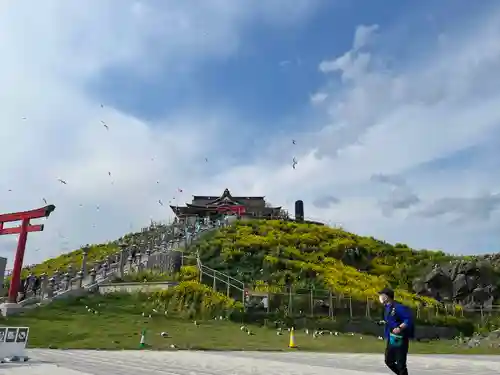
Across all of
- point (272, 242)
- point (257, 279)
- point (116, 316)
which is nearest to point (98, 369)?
point (116, 316)

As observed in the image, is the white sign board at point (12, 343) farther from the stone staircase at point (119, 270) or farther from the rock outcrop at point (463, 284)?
the rock outcrop at point (463, 284)

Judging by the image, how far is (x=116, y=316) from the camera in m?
20.2

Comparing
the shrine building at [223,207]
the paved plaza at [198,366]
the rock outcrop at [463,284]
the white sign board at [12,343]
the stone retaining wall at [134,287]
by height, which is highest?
the shrine building at [223,207]

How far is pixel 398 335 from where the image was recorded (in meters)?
6.48

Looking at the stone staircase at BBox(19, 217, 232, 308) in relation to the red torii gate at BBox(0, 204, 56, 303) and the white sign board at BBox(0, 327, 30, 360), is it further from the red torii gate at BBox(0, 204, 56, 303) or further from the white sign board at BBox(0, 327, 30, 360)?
the white sign board at BBox(0, 327, 30, 360)

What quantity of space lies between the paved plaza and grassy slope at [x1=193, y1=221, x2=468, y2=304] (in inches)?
586

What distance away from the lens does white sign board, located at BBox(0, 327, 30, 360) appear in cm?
1035

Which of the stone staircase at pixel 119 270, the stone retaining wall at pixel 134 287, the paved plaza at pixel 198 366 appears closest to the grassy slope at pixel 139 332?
the stone retaining wall at pixel 134 287

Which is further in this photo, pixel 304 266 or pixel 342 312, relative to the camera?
pixel 304 266

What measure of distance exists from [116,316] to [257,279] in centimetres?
1045

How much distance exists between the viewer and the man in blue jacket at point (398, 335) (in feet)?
21.2

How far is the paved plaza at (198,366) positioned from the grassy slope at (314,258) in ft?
48.8

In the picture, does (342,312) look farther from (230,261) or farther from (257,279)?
(230,261)

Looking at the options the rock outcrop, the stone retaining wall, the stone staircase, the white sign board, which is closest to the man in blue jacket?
the white sign board
